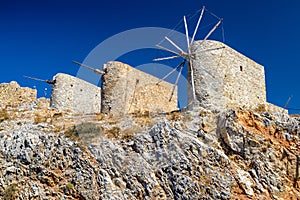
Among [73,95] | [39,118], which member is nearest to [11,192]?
[39,118]

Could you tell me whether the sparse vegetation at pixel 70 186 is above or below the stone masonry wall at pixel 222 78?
below

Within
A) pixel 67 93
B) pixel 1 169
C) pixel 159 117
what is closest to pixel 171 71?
pixel 159 117

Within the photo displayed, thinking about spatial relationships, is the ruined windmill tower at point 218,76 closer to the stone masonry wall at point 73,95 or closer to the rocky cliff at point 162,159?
the rocky cliff at point 162,159

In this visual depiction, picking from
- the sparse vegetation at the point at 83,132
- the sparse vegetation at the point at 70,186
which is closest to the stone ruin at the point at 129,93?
the sparse vegetation at the point at 83,132

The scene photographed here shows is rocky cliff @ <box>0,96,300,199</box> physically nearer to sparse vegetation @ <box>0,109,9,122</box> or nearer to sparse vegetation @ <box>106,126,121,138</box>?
sparse vegetation @ <box>106,126,121,138</box>

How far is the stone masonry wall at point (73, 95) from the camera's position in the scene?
27.3 meters

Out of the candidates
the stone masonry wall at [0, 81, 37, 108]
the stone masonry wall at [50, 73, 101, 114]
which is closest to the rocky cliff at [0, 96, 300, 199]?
the stone masonry wall at [50, 73, 101, 114]

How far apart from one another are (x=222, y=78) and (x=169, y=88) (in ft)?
24.9

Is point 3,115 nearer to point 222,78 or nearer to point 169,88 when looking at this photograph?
point 169,88

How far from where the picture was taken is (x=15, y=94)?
32469mm

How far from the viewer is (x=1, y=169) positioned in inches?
615

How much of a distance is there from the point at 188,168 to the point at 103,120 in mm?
6419

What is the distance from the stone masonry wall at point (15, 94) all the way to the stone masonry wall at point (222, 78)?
63.5 ft

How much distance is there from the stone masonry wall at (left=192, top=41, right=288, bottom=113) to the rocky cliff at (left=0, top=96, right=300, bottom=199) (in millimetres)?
1069
